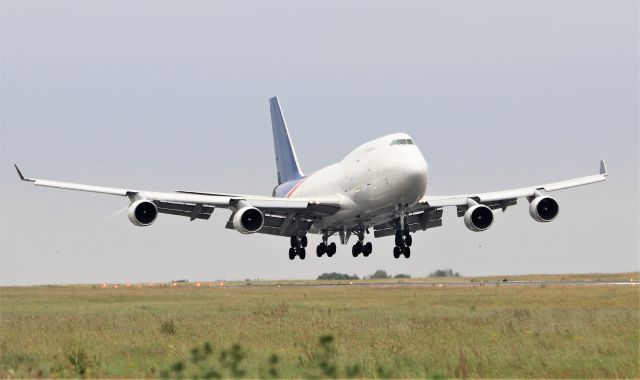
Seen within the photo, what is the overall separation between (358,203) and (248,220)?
6390 mm

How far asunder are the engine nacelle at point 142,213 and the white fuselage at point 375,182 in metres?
10.9

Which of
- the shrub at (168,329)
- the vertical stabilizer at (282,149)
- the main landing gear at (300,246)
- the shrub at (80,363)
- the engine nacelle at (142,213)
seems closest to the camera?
the shrub at (80,363)

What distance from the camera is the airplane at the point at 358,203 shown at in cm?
4731

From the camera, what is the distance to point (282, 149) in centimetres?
7800

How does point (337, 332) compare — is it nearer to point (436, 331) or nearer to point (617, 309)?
point (436, 331)

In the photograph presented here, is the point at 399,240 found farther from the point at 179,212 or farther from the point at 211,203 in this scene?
the point at 179,212

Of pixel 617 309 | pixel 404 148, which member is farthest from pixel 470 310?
pixel 404 148

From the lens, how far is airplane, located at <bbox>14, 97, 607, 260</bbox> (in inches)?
1863

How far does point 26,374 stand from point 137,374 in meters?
2.35

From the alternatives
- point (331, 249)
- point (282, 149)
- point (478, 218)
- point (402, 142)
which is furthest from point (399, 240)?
point (282, 149)

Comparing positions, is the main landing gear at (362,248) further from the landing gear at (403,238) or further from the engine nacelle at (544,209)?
the engine nacelle at (544,209)

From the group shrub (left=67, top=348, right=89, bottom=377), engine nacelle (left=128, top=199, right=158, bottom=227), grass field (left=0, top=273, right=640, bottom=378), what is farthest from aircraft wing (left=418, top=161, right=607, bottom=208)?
shrub (left=67, top=348, right=89, bottom=377)

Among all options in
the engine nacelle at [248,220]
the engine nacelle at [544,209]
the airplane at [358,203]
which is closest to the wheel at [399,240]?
the airplane at [358,203]

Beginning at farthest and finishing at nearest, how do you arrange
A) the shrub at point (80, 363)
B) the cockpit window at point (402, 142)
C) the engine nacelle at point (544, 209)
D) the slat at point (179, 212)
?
the engine nacelle at point (544, 209) → the slat at point (179, 212) → the cockpit window at point (402, 142) → the shrub at point (80, 363)
